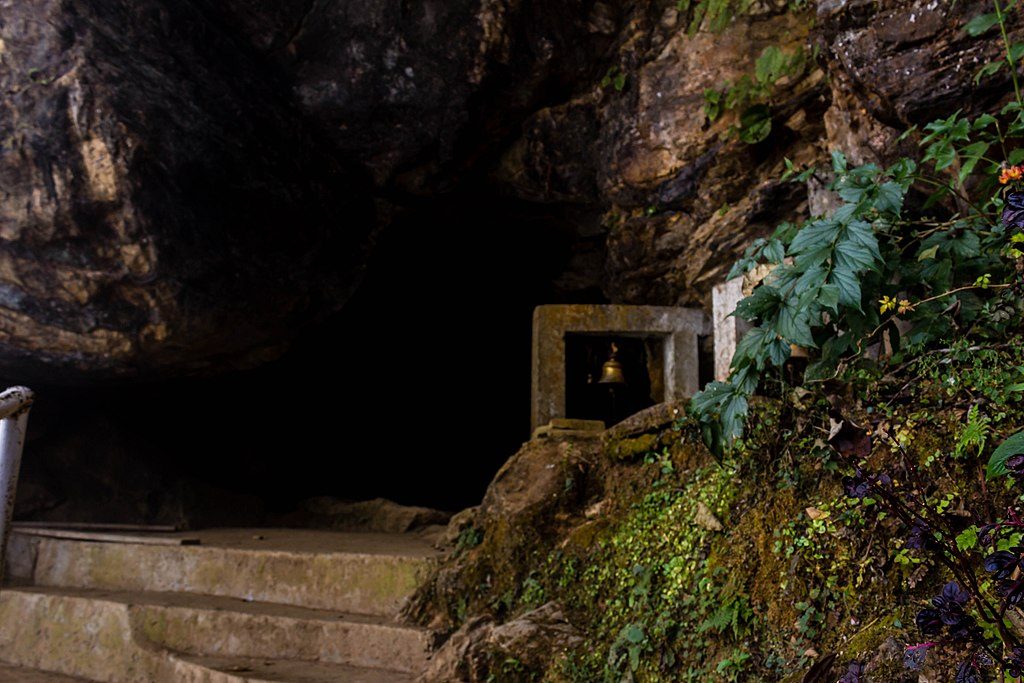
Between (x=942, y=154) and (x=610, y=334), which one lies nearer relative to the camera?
(x=942, y=154)

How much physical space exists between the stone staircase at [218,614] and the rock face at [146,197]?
2097 mm

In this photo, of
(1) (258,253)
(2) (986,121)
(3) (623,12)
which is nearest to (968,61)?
(2) (986,121)

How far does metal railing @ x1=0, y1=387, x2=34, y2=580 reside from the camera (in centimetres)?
Answer: 452

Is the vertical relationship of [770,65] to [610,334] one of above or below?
above

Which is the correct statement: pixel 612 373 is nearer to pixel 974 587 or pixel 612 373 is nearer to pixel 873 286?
pixel 873 286

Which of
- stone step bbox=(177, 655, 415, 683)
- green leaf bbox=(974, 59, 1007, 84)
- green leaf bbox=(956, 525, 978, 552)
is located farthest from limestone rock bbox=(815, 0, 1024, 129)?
stone step bbox=(177, 655, 415, 683)

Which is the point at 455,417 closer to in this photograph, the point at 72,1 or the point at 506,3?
the point at 506,3

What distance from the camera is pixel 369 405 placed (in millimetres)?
11648

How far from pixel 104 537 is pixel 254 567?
1.58 metres

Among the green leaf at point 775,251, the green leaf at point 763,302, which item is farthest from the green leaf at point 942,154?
the green leaf at point 763,302

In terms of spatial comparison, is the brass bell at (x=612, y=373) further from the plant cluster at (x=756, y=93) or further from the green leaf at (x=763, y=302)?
the green leaf at (x=763, y=302)

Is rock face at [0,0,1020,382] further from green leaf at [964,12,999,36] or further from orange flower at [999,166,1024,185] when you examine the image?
orange flower at [999,166,1024,185]

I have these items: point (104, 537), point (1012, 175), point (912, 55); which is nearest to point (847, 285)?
point (1012, 175)

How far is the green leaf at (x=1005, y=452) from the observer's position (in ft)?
6.54
